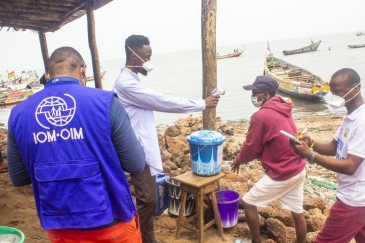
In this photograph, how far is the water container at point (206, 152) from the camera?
3.41 metres

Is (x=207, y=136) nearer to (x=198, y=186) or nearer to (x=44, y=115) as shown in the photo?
(x=198, y=186)

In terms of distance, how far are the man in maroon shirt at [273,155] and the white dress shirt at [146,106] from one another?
62 cm

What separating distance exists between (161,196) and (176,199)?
285mm

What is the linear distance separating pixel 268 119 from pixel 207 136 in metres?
0.73

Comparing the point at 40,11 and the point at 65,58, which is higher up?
the point at 40,11

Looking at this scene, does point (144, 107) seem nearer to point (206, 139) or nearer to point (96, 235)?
point (206, 139)

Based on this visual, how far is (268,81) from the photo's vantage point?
3256mm

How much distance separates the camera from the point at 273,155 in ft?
10.3

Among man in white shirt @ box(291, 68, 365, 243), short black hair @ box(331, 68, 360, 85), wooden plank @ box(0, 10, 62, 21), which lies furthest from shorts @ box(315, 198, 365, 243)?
wooden plank @ box(0, 10, 62, 21)

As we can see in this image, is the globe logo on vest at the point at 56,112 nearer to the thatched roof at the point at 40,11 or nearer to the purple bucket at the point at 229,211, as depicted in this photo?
the purple bucket at the point at 229,211

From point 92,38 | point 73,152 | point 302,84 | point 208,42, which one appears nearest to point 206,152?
point 208,42

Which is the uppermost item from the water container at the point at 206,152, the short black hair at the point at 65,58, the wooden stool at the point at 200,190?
the short black hair at the point at 65,58

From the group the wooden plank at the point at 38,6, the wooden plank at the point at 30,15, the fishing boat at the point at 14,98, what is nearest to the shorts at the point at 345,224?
the wooden plank at the point at 38,6

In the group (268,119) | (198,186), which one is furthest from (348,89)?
(198,186)
